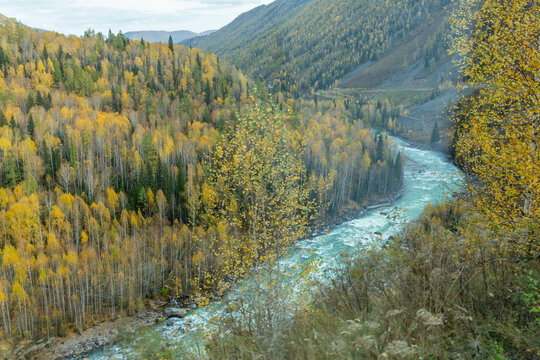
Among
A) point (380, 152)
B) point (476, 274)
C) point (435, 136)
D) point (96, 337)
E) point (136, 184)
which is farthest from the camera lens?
point (435, 136)

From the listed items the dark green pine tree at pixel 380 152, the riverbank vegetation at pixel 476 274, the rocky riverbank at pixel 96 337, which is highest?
the riverbank vegetation at pixel 476 274

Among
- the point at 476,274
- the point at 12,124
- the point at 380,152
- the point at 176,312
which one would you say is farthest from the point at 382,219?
the point at 12,124

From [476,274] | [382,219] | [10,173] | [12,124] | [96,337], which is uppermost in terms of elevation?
[12,124]

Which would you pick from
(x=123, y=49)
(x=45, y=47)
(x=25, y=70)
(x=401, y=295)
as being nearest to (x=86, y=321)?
(x=401, y=295)

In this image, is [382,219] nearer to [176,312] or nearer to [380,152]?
[380,152]

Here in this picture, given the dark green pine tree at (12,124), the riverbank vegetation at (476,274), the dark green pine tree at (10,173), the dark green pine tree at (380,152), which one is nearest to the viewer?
the riverbank vegetation at (476,274)

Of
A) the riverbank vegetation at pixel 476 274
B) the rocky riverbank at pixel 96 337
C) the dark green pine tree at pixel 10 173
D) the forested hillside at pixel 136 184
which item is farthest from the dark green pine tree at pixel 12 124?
the riverbank vegetation at pixel 476 274

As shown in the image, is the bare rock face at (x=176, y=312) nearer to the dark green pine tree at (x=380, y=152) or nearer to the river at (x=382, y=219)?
the river at (x=382, y=219)

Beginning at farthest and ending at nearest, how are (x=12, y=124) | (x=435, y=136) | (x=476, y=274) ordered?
1. (x=435, y=136)
2. (x=12, y=124)
3. (x=476, y=274)

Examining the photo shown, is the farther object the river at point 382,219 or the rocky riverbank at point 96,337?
the river at point 382,219

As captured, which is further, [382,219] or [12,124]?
[12,124]
